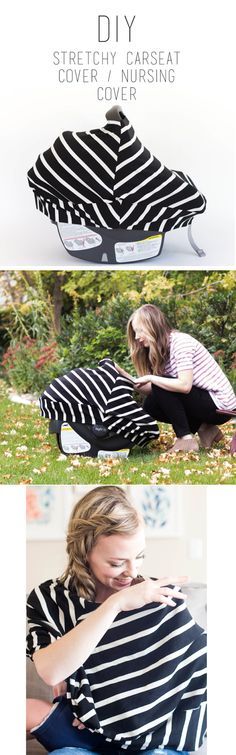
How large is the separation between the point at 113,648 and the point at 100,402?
91 centimetres

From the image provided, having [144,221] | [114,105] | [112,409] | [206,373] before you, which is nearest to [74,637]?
[112,409]

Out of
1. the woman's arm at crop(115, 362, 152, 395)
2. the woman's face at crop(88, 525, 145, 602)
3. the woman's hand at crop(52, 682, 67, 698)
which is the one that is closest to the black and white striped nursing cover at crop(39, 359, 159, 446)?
the woman's arm at crop(115, 362, 152, 395)

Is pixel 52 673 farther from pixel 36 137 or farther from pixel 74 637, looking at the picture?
pixel 36 137

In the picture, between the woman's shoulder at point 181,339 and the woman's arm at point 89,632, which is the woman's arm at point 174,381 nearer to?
the woman's shoulder at point 181,339

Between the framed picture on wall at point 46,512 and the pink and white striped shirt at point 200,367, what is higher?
the pink and white striped shirt at point 200,367

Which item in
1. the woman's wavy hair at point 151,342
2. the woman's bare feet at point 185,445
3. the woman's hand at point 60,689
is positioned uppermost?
the woman's wavy hair at point 151,342

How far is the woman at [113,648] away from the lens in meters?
2.88

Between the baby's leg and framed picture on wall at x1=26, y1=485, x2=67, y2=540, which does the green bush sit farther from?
the baby's leg

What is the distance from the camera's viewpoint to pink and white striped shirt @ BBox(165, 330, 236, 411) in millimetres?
3623

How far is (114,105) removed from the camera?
12.8 ft

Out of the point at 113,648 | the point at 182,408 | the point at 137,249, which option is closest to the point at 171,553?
the point at 113,648

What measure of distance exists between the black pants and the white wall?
0.57 meters

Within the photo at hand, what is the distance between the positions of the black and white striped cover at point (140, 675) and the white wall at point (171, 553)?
86mm

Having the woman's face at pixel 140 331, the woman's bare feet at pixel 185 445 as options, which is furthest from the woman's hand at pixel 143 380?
the woman's bare feet at pixel 185 445
